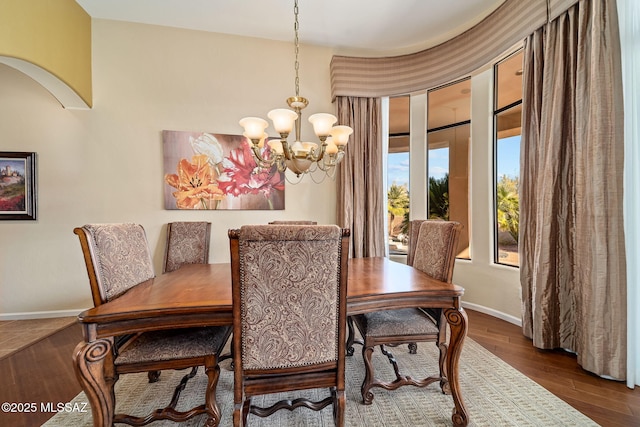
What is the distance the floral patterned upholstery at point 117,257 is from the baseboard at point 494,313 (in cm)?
343

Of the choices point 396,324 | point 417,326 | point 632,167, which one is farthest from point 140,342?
point 632,167

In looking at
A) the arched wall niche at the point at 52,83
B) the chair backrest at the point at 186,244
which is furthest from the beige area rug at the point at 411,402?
the arched wall niche at the point at 52,83

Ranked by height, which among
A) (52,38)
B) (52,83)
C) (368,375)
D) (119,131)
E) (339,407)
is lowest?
(368,375)

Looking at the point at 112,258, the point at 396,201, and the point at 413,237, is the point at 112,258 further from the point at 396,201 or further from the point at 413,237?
the point at 396,201

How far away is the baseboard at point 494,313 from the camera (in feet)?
9.46

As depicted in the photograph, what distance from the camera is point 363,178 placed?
365cm

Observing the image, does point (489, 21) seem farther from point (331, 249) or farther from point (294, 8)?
point (331, 249)

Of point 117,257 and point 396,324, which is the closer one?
point 117,257

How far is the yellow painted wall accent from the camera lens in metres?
2.24

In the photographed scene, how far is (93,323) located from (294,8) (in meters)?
3.33

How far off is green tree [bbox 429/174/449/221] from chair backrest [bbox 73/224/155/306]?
10.9ft

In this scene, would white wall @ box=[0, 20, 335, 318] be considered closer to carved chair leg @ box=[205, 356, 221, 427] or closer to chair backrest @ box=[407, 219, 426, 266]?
chair backrest @ box=[407, 219, 426, 266]

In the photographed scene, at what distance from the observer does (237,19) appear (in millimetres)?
3191

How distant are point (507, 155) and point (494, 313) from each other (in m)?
1.81
